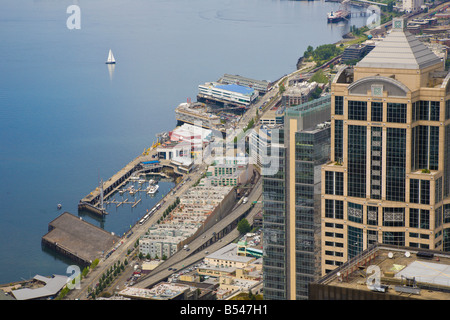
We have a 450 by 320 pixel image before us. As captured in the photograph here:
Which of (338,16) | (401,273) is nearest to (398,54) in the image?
(401,273)

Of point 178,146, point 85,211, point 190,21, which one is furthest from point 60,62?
point 85,211

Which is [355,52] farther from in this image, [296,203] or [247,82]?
[296,203]

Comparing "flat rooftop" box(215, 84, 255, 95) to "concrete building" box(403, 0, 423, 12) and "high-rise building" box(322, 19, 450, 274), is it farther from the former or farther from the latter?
"high-rise building" box(322, 19, 450, 274)

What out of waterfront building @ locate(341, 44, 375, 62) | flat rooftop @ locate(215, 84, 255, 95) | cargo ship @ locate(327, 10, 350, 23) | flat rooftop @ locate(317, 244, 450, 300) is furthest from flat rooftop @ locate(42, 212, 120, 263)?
cargo ship @ locate(327, 10, 350, 23)

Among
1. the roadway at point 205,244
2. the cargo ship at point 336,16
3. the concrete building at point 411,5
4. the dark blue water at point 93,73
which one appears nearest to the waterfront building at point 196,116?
the dark blue water at point 93,73

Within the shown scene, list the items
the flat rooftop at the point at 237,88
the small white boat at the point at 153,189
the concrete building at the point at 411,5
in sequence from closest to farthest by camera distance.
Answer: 1. the small white boat at the point at 153,189
2. the flat rooftop at the point at 237,88
3. the concrete building at the point at 411,5

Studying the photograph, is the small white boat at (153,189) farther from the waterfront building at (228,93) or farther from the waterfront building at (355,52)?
the waterfront building at (355,52)

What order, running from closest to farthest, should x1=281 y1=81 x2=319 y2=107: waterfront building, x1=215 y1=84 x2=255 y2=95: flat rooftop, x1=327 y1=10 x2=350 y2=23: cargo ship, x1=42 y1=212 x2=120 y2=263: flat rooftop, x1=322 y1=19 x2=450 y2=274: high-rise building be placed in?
x1=322 y1=19 x2=450 y2=274: high-rise building, x1=42 y1=212 x2=120 y2=263: flat rooftop, x1=281 y1=81 x2=319 y2=107: waterfront building, x1=215 y1=84 x2=255 y2=95: flat rooftop, x1=327 y1=10 x2=350 y2=23: cargo ship
